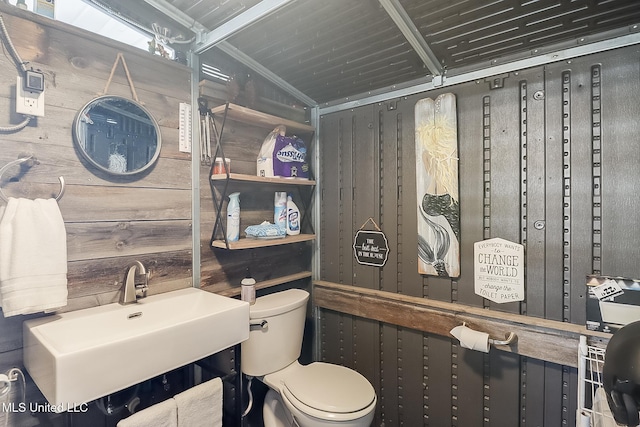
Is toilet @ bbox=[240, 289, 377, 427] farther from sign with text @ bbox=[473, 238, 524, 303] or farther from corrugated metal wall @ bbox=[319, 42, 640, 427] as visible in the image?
sign with text @ bbox=[473, 238, 524, 303]

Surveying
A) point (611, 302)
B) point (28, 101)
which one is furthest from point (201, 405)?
point (611, 302)

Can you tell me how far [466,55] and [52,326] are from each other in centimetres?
197

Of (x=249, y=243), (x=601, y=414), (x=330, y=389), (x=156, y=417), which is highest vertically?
(x=249, y=243)

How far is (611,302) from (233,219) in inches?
66.1

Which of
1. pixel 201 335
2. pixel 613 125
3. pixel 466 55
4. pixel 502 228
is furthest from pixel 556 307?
pixel 201 335

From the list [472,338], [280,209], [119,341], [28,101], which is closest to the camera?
[119,341]

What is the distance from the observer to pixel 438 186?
1624mm

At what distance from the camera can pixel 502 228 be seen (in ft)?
4.86

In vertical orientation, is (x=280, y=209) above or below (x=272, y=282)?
above

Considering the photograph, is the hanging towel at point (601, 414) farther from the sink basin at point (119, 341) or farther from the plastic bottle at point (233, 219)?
the plastic bottle at point (233, 219)

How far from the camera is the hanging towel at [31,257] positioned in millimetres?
945

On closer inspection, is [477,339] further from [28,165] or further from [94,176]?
[28,165]

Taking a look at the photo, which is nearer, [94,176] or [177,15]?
[94,176]

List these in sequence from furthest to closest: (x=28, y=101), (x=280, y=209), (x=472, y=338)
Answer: (x=280, y=209) < (x=472, y=338) < (x=28, y=101)
